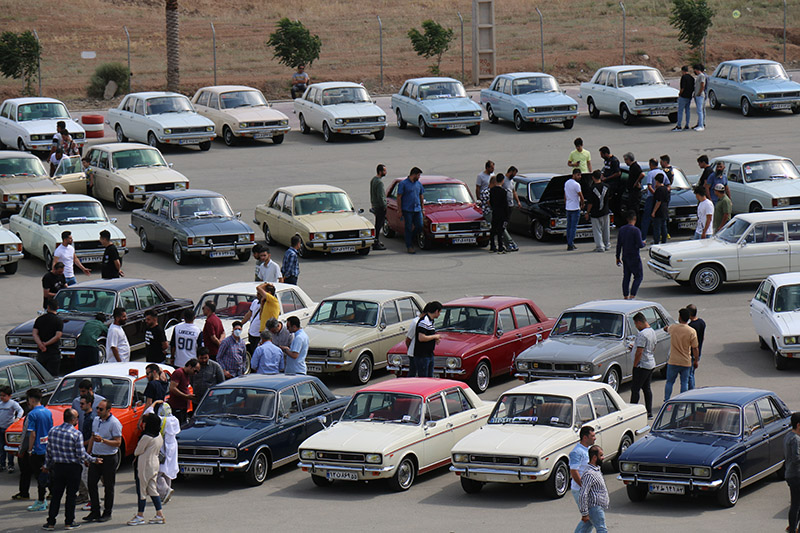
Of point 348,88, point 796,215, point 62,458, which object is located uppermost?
point 348,88

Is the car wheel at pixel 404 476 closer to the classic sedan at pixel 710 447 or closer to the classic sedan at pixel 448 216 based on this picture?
the classic sedan at pixel 710 447

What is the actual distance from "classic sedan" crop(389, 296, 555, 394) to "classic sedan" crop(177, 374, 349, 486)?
2.18 m

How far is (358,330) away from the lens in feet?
65.4

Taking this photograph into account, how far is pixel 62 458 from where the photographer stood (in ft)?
45.8

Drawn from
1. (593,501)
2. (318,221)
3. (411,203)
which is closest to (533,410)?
(593,501)

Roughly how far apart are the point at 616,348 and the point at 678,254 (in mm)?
5996

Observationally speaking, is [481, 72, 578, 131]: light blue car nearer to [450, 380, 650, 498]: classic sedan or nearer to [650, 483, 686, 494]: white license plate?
[450, 380, 650, 498]: classic sedan

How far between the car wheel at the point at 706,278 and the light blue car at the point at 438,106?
15779 mm

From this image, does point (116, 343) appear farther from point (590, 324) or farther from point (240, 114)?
point (240, 114)

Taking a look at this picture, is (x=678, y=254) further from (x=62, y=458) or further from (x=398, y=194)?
(x=62, y=458)

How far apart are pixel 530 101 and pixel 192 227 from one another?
15.4 m

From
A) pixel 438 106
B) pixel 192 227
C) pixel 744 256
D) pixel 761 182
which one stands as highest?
pixel 438 106

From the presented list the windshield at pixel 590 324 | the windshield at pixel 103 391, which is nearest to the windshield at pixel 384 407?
the windshield at pixel 103 391

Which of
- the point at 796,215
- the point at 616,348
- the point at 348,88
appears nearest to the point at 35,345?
the point at 616,348
